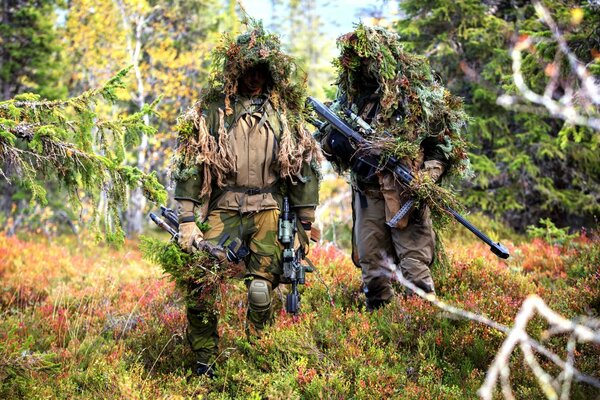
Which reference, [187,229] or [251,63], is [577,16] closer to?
[251,63]

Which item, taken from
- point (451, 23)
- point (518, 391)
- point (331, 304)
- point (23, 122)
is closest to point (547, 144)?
point (451, 23)

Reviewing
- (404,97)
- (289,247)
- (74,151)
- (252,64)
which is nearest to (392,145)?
(404,97)

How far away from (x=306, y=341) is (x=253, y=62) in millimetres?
2721

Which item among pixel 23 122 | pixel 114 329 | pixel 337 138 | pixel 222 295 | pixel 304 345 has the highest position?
pixel 23 122

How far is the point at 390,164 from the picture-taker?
18.5 ft

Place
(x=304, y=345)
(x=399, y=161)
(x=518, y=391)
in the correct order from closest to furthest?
(x=518, y=391) → (x=304, y=345) → (x=399, y=161)

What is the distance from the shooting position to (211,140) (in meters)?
5.11

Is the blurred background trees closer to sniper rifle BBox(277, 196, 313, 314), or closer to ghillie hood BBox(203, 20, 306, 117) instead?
ghillie hood BBox(203, 20, 306, 117)

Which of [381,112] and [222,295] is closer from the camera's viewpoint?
[222,295]

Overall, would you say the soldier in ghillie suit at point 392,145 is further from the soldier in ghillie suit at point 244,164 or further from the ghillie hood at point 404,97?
the soldier in ghillie suit at point 244,164

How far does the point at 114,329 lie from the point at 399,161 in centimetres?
381

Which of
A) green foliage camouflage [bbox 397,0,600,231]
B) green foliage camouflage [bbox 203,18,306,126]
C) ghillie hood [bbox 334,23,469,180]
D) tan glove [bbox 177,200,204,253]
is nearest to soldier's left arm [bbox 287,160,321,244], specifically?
green foliage camouflage [bbox 203,18,306,126]

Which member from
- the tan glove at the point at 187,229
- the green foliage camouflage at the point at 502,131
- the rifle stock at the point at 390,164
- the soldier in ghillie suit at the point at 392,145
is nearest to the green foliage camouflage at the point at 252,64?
the rifle stock at the point at 390,164

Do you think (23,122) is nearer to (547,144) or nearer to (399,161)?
(399,161)
